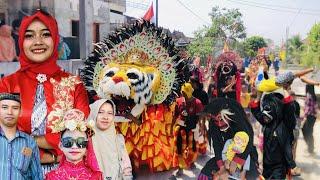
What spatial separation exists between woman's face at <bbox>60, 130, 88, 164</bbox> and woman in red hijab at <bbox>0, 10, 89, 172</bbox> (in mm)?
266

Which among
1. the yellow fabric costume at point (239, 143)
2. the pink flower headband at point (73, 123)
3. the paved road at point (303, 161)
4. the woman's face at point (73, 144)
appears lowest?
the paved road at point (303, 161)

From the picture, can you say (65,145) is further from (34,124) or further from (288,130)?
(288,130)

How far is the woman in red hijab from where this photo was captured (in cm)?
223

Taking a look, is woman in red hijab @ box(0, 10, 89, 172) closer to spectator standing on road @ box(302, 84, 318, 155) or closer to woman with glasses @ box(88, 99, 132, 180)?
woman with glasses @ box(88, 99, 132, 180)

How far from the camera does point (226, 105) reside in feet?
9.18

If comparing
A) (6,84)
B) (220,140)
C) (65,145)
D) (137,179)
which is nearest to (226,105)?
(220,140)

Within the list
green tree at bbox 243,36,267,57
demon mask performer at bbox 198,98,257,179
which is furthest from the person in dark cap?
green tree at bbox 243,36,267,57

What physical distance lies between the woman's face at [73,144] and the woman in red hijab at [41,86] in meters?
0.27

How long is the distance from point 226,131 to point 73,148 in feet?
4.19

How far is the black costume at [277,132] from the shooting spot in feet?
9.58

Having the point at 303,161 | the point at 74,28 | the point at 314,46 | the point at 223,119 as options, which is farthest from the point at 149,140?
the point at 74,28

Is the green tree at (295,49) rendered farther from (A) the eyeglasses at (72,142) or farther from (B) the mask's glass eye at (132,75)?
(A) the eyeglasses at (72,142)

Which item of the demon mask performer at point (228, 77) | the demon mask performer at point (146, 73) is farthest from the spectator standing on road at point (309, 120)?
the demon mask performer at point (146, 73)

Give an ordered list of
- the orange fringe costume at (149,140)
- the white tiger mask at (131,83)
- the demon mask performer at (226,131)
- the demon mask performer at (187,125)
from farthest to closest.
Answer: the demon mask performer at (187,125) → the orange fringe costume at (149,140) → the demon mask performer at (226,131) → the white tiger mask at (131,83)
